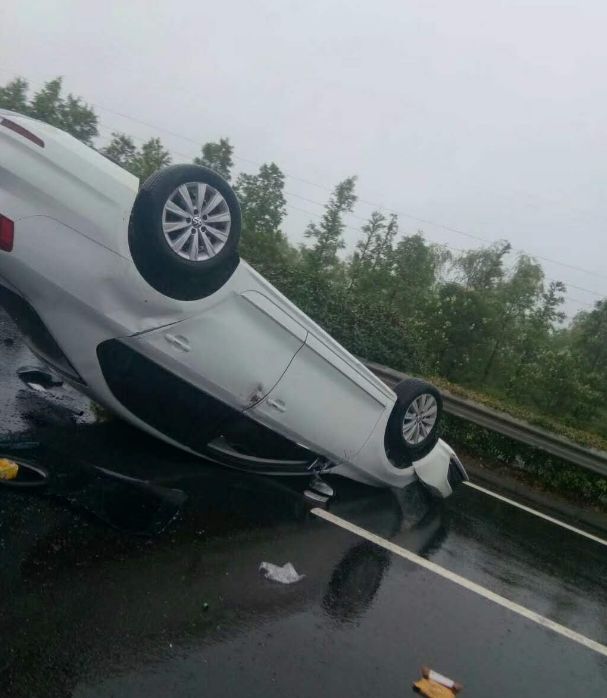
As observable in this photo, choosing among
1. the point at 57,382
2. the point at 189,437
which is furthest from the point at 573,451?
the point at 57,382

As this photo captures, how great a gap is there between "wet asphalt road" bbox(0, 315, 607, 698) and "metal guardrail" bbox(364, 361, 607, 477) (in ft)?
9.13

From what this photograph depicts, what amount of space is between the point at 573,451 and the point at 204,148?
1421 centimetres

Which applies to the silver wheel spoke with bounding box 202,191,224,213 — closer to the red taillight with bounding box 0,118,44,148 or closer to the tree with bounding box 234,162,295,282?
the red taillight with bounding box 0,118,44,148

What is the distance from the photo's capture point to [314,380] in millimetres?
4645

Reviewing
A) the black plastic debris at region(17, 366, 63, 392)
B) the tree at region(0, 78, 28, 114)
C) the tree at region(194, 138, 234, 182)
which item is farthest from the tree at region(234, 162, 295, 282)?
the black plastic debris at region(17, 366, 63, 392)

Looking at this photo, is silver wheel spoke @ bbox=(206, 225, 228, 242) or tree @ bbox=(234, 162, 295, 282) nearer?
silver wheel spoke @ bbox=(206, 225, 228, 242)

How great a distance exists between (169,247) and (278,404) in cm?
141

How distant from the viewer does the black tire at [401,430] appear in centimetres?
533

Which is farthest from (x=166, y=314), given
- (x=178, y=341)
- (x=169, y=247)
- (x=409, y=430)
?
(x=409, y=430)

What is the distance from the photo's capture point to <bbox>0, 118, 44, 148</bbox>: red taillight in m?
3.60

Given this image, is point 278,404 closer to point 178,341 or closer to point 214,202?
point 178,341

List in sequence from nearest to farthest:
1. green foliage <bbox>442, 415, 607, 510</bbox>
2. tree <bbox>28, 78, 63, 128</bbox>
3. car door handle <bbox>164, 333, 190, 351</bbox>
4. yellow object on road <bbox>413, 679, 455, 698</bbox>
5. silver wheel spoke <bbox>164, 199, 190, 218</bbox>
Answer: yellow object on road <bbox>413, 679, 455, 698</bbox>, silver wheel spoke <bbox>164, 199, 190, 218</bbox>, car door handle <bbox>164, 333, 190, 351</bbox>, green foliage <bbox>442, 415, 607, 510</bbox>, tree <bbox>28, 78, 63, 128</bbox>

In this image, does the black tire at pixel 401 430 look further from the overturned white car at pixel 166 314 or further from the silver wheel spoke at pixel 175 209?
the silver wheel spoke at pixel 175 209

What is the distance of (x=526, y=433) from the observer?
337 inches
